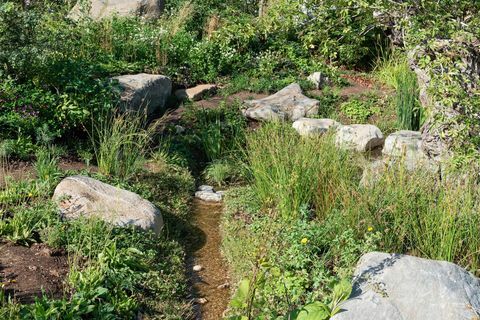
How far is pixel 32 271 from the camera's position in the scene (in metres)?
5.30

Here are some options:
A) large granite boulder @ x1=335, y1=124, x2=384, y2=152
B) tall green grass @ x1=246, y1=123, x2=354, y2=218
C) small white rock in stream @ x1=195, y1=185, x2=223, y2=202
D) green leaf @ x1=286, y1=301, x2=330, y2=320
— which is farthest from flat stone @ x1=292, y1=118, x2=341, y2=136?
green leaf @ x1=286, y1=301, x2=330, y2=320

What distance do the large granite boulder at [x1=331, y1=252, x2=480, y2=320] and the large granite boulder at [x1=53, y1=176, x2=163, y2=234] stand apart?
249 centimetres

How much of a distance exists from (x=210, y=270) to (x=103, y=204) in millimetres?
1308

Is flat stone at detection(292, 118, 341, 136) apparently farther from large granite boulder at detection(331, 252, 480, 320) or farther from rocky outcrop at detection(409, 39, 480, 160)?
large granite boulder at detection(331, 252, 480, 320)

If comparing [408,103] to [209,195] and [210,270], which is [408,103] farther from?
[210,270]

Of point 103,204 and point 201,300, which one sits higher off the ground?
point 103,204

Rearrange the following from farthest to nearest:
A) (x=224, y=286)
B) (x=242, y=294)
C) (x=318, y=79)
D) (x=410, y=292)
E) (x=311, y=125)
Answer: (x=318, y=79) → (x=311, y=125) → (x=224, y=286) → (x=410, y=292) → (x=242, y=294)

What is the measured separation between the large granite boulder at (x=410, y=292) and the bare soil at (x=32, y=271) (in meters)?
2.34

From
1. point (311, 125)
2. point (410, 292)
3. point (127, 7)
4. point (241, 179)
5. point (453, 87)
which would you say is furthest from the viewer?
point (127, 7)

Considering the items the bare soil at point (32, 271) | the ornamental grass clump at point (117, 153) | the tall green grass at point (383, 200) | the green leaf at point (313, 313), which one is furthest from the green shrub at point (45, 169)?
the green leaf at point (313, 313)

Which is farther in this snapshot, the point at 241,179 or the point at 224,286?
the point at 241,179

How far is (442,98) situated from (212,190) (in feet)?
11.8

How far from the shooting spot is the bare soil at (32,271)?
5008 millimetres

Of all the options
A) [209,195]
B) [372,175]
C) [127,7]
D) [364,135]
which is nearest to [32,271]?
[372,175]
